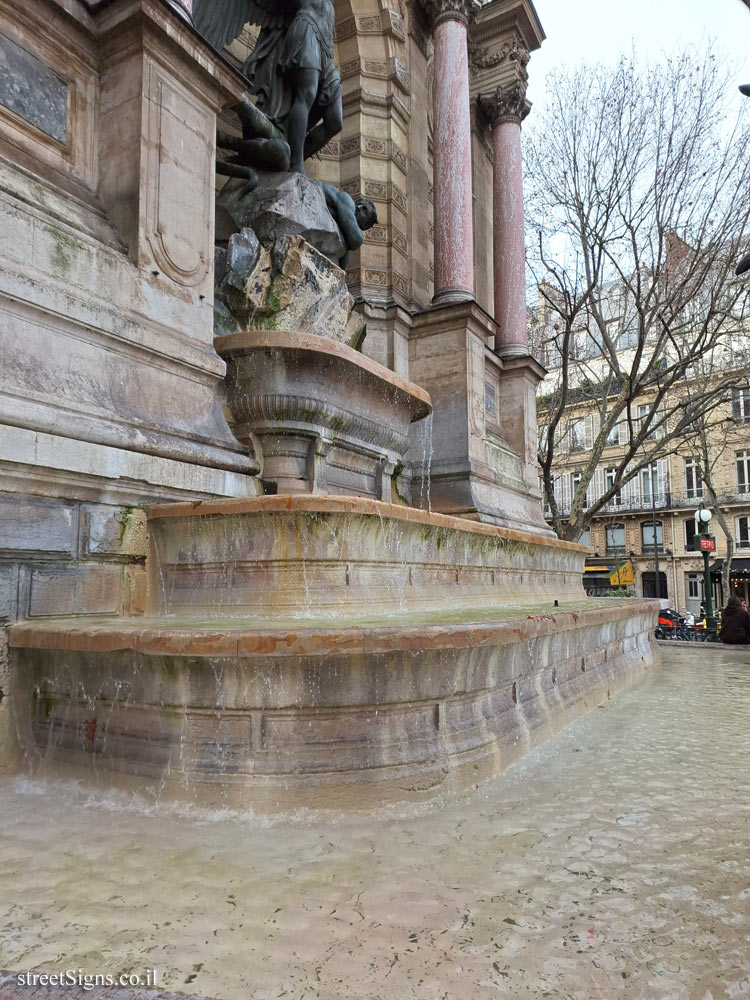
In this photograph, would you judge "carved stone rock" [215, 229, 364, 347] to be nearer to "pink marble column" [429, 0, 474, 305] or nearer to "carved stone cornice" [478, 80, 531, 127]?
"pink marble column" [429, 0, 474, 305]

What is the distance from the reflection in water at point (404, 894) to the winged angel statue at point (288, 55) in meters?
6.77

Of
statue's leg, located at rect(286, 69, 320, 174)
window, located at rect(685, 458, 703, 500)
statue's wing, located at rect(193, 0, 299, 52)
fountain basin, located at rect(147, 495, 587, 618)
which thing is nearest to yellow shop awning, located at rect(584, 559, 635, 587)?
window, located at rect(685, 458, 703, 500)

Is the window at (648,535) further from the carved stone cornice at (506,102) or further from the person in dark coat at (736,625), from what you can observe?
the carved stone cornice at (506,102)

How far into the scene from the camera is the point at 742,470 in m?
34.2

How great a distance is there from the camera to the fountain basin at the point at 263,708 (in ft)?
9.00

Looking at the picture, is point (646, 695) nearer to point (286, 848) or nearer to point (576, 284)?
point (286, 848)

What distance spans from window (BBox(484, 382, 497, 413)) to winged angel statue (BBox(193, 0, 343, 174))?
4236 mm

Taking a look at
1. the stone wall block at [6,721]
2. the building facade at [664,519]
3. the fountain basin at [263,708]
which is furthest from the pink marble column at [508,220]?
the building facade at [664,519]

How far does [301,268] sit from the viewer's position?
603 centimetres

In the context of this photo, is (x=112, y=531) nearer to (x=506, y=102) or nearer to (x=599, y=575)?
(x=506, y=102)

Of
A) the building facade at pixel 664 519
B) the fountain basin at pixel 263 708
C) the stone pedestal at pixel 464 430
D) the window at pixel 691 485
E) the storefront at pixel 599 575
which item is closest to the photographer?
the fountain basin at pixel 263 708

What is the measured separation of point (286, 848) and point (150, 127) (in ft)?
15.1

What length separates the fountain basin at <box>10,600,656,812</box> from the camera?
2744 mm

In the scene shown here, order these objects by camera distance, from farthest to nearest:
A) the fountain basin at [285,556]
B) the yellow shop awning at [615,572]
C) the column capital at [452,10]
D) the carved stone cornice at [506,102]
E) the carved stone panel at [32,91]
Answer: the yellow shop awning at [615,572]
the carved stone cornice at [506,102]
the column capital at [452,10]
the carved stone panel at [32,91]
the fountain basin at [285,556]
